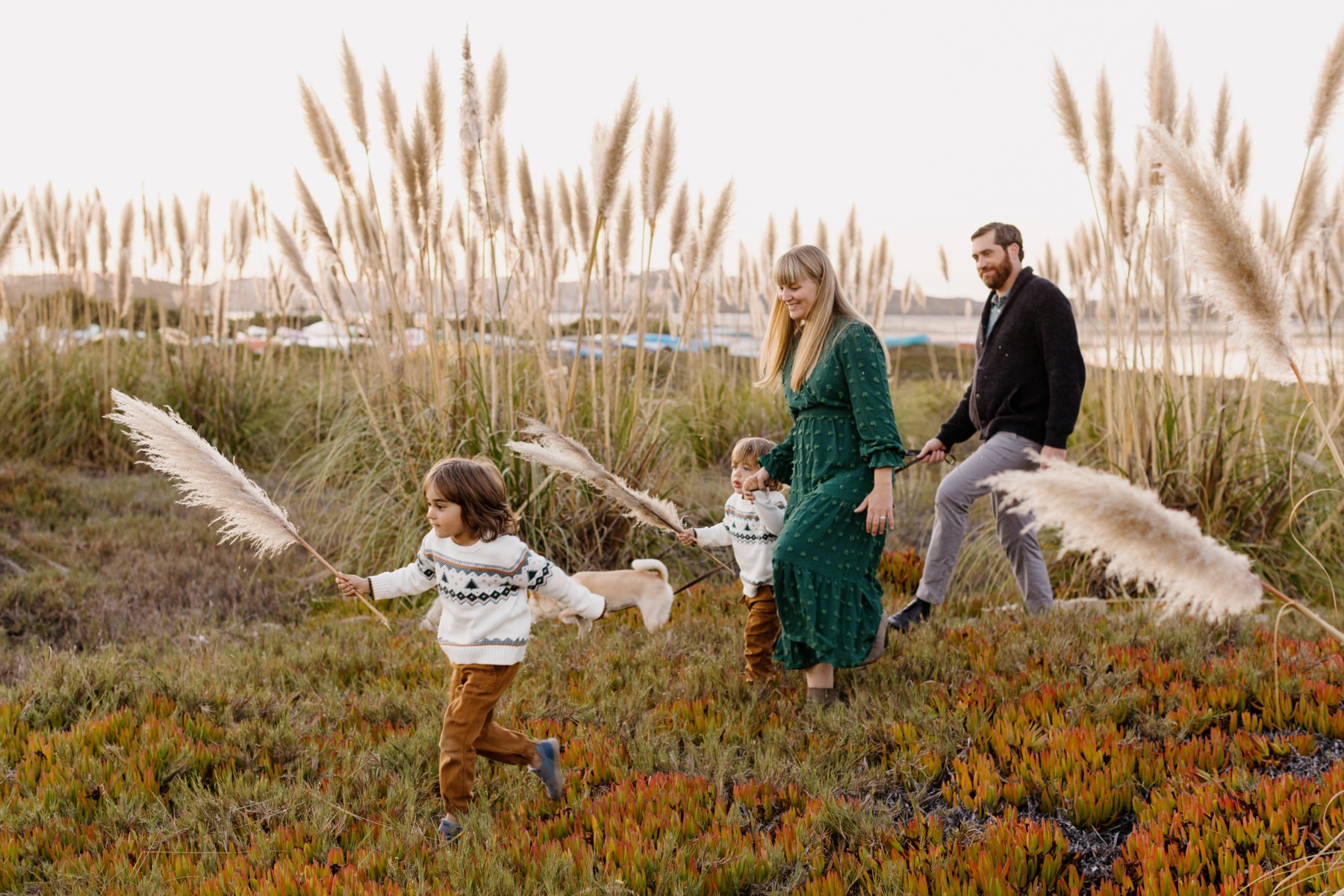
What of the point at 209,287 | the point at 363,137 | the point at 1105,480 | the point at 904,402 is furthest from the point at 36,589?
the point at 904,402

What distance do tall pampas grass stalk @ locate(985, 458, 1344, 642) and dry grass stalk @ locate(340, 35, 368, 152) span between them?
5820 mm

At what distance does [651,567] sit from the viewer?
477 centimetres

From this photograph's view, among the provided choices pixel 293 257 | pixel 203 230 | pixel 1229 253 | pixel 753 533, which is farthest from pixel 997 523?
pixel 203 230

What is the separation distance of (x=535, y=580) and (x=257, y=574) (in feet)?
14.5

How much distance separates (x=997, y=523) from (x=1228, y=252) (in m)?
3.23

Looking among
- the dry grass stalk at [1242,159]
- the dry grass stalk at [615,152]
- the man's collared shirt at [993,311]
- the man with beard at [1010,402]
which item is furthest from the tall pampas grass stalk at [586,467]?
the dry grass stalk at [1242,159]

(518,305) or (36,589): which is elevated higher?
(518,305)

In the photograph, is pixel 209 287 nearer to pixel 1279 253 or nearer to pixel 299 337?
pixel 299 337

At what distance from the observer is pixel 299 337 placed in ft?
44.2

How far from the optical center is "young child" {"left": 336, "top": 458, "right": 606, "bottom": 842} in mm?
3006

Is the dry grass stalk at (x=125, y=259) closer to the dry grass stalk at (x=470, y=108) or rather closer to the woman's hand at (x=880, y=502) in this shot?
the dry grass stalk at (x=470, y=108)

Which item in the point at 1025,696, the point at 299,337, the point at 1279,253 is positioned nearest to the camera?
the point at 1025,696

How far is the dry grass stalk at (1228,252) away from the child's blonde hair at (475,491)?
2.04 metres

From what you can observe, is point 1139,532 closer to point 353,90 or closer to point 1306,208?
point 1306,208
